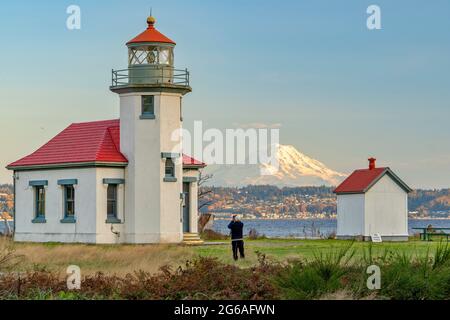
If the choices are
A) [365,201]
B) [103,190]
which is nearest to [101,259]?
[103,190]

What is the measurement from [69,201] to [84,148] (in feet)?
8.24

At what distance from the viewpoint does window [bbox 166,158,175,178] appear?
155 ft

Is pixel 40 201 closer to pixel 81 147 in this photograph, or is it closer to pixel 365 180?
pixel 81 147

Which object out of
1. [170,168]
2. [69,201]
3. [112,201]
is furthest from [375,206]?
[69,201]

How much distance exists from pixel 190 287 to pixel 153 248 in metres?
20.1

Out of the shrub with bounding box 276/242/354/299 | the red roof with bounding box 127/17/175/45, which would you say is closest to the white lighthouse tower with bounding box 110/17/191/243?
the red roof with bounding box 127/17/175/45

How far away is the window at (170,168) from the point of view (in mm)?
47094

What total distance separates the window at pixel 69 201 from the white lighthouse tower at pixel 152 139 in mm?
2385

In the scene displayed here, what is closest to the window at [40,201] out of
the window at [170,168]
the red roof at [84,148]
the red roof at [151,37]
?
the red roof at [84,148]

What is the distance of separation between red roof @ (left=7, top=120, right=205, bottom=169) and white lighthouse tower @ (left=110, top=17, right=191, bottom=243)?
1.06 m

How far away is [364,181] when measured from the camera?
5297 cm

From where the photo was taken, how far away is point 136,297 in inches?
792

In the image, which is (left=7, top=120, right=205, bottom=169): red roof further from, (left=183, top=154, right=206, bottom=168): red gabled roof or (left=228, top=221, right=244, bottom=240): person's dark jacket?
(left=228, top=221, right=244, bottom=240): person's dark jacket

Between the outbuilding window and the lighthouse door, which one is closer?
the outbuilding window
